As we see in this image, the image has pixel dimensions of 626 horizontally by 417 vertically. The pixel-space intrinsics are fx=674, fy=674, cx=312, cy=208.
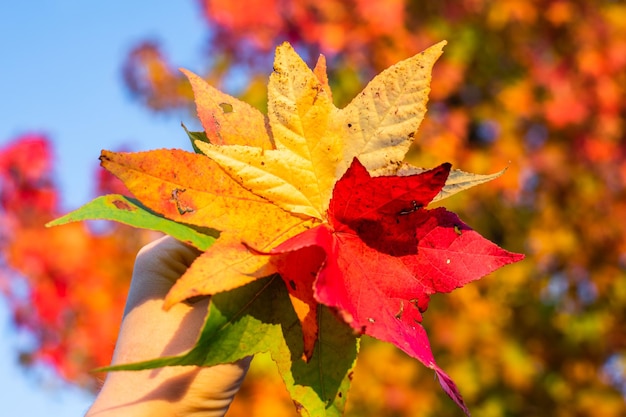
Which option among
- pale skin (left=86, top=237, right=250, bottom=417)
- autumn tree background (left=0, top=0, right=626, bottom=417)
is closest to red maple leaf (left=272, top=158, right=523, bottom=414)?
pale skin (left=86, top=237, right=250, bottom=417)

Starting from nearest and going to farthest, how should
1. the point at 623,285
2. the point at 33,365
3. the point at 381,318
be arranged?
the point at 381,318, the point at 623,285, the point at 33,365

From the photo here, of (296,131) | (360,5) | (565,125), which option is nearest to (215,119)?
(296,131)

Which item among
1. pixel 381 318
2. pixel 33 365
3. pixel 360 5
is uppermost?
pixel 381 318

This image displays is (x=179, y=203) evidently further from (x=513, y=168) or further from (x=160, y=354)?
(x=513, y=168)

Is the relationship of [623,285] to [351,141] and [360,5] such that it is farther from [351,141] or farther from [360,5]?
[351,141]

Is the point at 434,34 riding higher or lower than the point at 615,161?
higher

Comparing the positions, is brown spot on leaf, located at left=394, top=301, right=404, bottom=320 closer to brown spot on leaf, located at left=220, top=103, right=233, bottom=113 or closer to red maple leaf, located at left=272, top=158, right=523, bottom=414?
red maple leaf, located at left=272, top=158, right=523, bottom=414
